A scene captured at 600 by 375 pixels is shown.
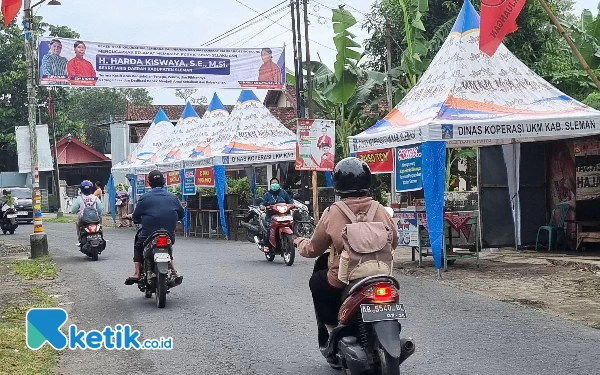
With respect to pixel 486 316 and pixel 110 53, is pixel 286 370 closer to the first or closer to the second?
pixel 486 316

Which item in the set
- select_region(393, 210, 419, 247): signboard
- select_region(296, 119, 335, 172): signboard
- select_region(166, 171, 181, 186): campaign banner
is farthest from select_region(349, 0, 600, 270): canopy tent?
select_region(166, 171, 181, 186): campaign banner

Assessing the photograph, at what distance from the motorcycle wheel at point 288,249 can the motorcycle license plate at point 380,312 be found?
9104 millimetres

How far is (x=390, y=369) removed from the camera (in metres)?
5.16

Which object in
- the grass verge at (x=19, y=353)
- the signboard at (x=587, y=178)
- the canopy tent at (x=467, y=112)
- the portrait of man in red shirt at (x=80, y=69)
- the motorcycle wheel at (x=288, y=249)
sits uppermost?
the portrait of man in red shirt at (x=80, y=69)

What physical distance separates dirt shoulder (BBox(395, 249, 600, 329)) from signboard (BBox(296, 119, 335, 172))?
13.6 feet

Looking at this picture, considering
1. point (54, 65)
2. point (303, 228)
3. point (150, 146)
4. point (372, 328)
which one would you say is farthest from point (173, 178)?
point (372, 328)

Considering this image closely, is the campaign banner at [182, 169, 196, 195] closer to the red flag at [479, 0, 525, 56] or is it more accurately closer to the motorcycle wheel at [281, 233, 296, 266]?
the motorcycle wheel at [281, 233, 296, 266]

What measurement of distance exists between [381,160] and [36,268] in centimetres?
749

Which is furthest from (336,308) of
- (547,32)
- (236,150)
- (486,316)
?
(547,32)

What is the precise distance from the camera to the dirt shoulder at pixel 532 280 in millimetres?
9586

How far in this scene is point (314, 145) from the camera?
18734 millimetres

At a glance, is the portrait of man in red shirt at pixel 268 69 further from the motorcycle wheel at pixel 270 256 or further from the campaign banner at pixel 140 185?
→ the campaign banner at pixel 140 185

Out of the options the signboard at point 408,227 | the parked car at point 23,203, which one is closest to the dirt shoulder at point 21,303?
the signboard at point 408,227

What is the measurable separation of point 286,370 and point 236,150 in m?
16.8
